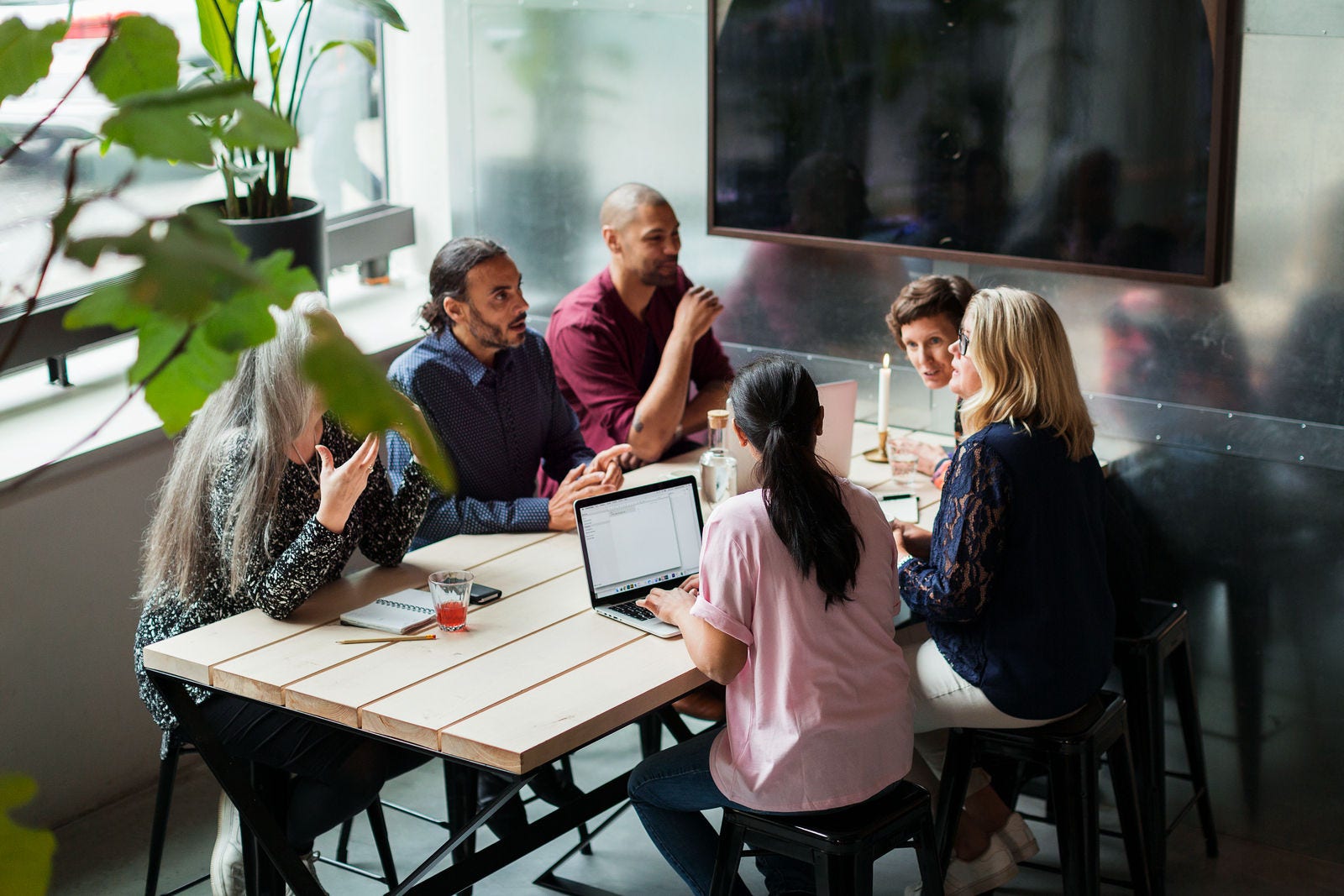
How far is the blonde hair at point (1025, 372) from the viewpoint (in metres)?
2.46

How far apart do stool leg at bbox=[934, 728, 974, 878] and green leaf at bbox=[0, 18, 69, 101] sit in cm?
231

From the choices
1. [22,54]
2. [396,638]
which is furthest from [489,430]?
[22,54]

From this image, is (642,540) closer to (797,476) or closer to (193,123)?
(797,476)

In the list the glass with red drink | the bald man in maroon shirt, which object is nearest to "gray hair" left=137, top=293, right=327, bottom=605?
the glass with red drink

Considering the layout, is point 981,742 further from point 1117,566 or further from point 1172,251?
point 1172,251

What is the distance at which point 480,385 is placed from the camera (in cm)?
321

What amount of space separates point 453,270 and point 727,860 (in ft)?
4.77

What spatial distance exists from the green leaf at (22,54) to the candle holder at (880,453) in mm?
3000

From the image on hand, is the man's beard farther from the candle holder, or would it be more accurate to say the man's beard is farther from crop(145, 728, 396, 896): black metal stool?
crop(145, 728, 396, 896): black metal stool

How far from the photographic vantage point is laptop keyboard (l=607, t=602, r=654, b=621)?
251 cm

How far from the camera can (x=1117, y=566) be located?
9.64ft

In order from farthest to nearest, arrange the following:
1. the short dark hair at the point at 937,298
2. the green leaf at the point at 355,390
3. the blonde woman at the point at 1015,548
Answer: the short dark hair at the point at 937,298 < the blonde woman at the point at 1015,548 < the green leaf at the point at 355,390

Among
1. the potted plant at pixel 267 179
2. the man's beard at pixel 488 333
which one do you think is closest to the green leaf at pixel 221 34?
the potted plant at pixel 267 179

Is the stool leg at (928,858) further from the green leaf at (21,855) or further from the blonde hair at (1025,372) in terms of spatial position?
the green leaf at (21,855)
